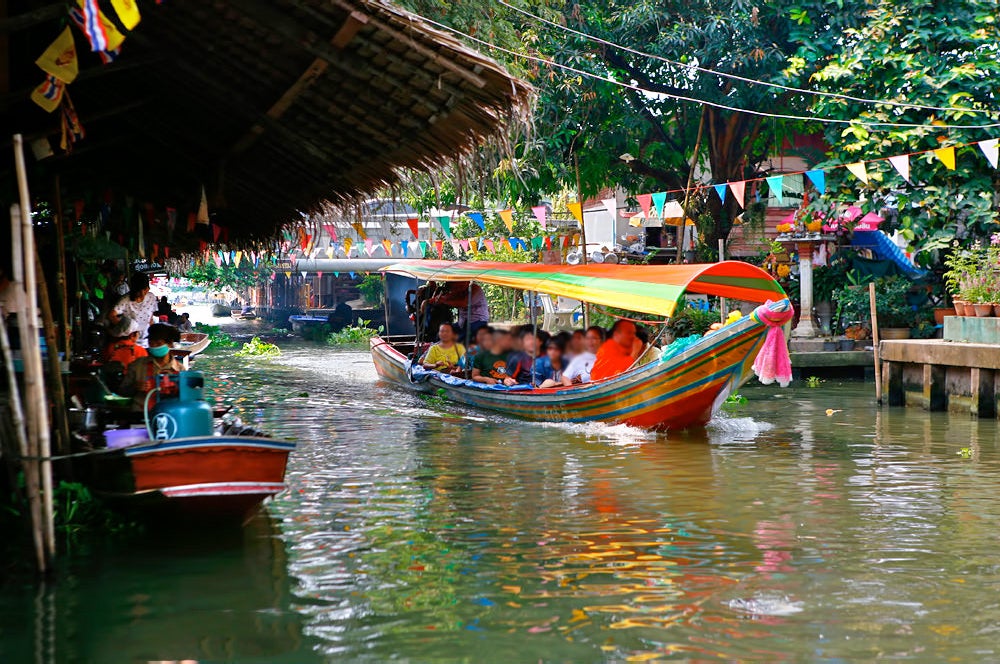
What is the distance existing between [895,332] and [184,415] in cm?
1544

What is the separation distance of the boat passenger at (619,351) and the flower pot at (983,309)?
16.7ft

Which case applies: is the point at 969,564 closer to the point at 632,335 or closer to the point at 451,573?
the point at 451,573

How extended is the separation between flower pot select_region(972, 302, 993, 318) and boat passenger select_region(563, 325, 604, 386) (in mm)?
5359

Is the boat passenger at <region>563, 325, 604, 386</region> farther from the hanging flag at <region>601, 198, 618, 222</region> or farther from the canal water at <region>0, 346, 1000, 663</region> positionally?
the hanging flag at <region>601, 198, 618, 222</region>

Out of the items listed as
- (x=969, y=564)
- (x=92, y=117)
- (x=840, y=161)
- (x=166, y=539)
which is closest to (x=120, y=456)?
(x=166, y=539)

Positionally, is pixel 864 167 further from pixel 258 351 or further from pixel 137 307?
pixel 258 351

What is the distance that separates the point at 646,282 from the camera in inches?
479

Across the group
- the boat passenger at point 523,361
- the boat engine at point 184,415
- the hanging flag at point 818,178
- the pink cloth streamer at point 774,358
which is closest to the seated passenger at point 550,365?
the boat passenger at point 523,361

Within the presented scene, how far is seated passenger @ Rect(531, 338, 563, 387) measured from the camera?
15.2m

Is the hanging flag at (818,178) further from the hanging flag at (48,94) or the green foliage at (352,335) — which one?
the green foliage at (352,335)

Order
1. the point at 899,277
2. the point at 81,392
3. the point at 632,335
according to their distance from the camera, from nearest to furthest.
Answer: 1. the point at 81,392
2. the point at 632,335
3. the point at 899,277

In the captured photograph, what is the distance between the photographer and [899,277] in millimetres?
20953

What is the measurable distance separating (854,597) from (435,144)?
4.84 meters

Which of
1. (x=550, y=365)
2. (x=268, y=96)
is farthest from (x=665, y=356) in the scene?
(x=268, y=96)
